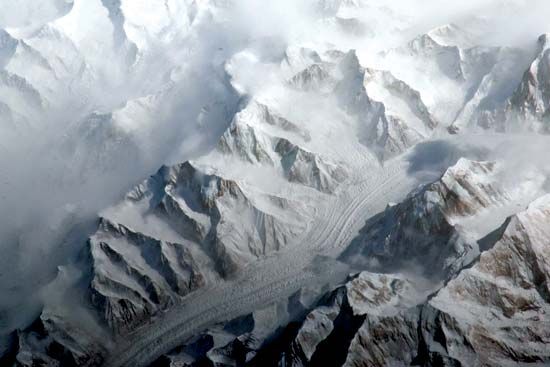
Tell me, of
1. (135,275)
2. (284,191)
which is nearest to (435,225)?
(284,191)

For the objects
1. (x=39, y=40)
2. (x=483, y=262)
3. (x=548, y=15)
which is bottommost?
(x=548, y=15)

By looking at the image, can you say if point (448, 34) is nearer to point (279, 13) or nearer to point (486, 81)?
point (486, 81)

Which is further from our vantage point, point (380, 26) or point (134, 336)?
point (380, 26)

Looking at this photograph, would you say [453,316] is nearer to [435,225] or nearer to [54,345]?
[435,225]

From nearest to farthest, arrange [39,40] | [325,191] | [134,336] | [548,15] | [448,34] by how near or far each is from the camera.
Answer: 1. [134,336]
2. [325,191]
3. [548,15]
4. [448,34]
5. [39,40]

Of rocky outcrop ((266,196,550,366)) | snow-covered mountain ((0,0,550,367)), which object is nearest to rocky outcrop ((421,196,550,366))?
rocky outcrop ((266,196,550,366))

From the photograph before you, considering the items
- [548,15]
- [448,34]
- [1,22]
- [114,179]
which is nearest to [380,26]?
[448,34]

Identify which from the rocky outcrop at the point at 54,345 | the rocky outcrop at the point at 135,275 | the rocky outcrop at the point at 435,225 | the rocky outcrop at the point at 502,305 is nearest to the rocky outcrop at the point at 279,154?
the rocky outcrop at the point at 435,225

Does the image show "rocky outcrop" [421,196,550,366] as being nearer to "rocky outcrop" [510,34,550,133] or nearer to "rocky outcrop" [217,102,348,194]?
"rocky outcrop" [510,34,550,133]

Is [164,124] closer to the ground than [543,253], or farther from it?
farther from it
